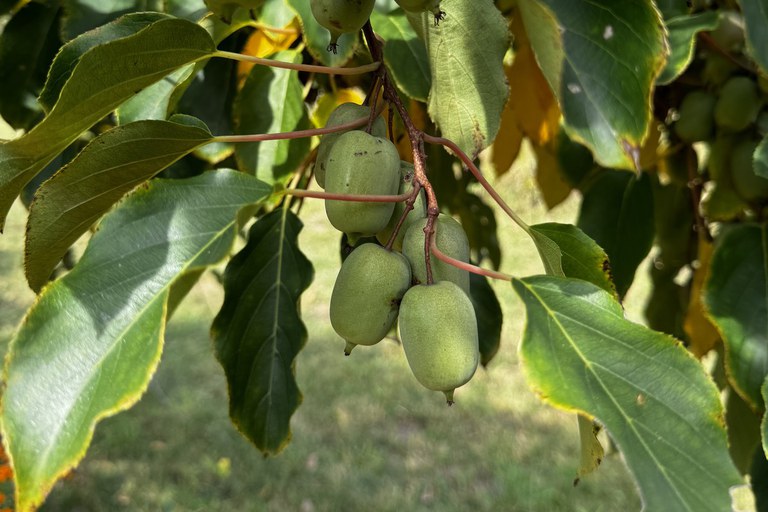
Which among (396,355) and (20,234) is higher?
(396,355)

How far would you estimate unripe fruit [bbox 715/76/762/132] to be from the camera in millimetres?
1010

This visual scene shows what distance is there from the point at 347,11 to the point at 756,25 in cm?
38

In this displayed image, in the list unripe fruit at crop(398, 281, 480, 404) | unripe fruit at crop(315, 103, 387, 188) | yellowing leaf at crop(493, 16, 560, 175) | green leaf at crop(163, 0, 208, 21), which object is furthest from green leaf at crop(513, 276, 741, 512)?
yellowing leaf at crop(493, 16, 560, 175)

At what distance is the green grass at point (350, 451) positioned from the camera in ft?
7.32

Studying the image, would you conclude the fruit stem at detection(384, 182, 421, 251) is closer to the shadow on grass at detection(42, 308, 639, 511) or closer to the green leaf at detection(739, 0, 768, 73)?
the green leaf at detection(739, 0, 768, 73)

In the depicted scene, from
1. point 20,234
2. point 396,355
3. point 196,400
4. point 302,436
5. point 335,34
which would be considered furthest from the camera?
point 20,234

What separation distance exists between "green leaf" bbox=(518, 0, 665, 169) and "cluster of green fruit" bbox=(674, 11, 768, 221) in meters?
0.48

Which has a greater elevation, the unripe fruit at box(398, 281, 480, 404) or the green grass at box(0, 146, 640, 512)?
the unripe fruit at box(398, 281, 480, 404)

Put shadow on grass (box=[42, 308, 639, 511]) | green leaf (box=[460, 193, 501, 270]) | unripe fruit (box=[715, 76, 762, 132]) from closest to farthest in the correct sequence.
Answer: unripe fruit (box=[715, 76, 762, 132])
green leaf (box=[460, 193, 501, 270])
shadow on grass (box=[42, 308, 639, 511])

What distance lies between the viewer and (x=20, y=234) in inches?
160

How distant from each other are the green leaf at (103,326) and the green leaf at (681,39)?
42cm

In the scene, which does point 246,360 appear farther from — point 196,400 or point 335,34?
point 196,400

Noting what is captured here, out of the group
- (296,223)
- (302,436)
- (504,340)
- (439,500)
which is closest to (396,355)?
(504,340)

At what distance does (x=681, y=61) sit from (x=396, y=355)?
2350 millimetres
